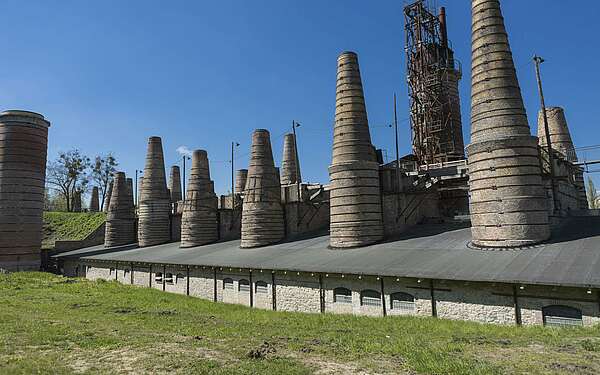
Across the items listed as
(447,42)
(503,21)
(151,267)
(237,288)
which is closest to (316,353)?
(237,288)

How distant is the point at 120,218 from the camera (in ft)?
130

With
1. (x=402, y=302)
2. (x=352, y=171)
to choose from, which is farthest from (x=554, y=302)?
(x=352, y=171)

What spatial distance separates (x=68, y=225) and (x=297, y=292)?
47283mm

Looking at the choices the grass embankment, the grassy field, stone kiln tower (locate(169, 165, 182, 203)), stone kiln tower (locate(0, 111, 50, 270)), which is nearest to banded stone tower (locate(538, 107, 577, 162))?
the grassy field

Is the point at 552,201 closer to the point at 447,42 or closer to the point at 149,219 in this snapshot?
the point at 447,42

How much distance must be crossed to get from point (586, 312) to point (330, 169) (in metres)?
13.2

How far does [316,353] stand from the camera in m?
9.31

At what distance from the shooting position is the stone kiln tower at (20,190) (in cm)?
3225

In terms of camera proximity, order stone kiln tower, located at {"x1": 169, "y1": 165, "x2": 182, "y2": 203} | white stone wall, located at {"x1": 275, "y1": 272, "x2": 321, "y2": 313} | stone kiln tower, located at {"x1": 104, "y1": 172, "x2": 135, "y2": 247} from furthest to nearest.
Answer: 1. stone kiln tower, located at {"x1": 169, "y1": 165, "x2": 182, "y2": 203}
2. stone kiln tower, located at {"x1": 104, "y1": 172, "x2": 135, "y2": 247}
3. white stone wall, located at {"x1": 275, "y1": 272, "x2": 321, "y2": 313}

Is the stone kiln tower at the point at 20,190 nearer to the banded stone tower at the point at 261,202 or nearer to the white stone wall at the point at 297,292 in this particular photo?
the banded stone tower at the point at 261,202

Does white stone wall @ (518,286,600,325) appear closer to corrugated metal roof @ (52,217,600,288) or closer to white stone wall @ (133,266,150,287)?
corrugated metal roof @ (52,217,600,288)

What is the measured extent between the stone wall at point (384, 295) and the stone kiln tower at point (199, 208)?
6.09 metres

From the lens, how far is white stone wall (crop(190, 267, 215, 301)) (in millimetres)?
22734

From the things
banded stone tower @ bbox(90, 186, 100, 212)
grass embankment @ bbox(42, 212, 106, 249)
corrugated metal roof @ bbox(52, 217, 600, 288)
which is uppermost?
banded stone tower @ bbox(90, 186, 100, 212)
